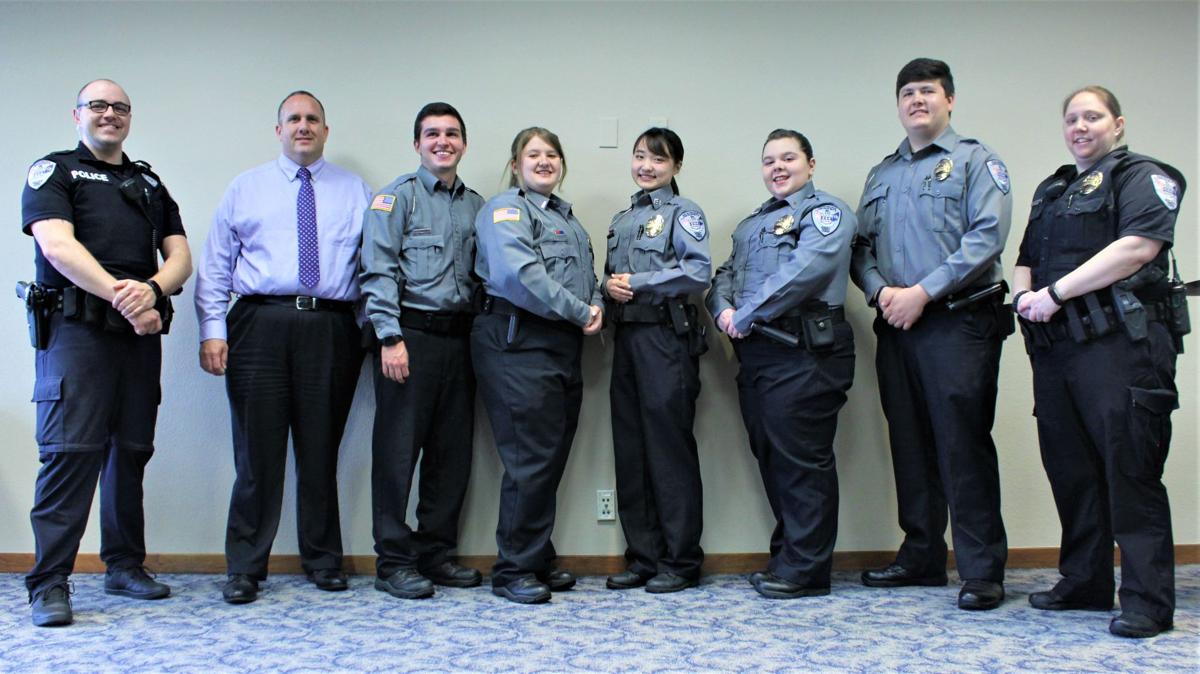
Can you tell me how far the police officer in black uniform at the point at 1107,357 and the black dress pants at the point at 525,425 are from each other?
4.80 feet

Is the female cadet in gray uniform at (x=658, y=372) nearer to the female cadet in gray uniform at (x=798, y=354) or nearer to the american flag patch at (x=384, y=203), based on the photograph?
the female cadet in gray uniform at (x=798, y=354)

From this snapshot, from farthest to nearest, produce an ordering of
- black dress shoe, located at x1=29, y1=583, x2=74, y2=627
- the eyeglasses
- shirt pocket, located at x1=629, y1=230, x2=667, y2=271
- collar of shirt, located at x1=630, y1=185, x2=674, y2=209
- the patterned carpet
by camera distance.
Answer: collar of shirt, located at x1=630, y1=185, x2=674, y2=209, shirt pocket, located at x1=629, y1=230, x2=667, y2=271, the eyeglasses, black dress shoe, located at x1=29, y1=583, x2=74, y2=627, the patterned carpet

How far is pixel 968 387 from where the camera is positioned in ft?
8.72

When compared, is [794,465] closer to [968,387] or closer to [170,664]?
[968,387]

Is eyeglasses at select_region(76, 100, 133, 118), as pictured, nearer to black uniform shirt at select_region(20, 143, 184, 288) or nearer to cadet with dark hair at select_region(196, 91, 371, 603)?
black uniform shirt at select_region(20, 143, 184, 288)

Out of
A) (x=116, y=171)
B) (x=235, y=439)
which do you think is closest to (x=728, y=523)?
(x=235, y=439)

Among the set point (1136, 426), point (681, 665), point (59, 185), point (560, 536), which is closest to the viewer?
point (681, 665)

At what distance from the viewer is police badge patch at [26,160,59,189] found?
2645mm

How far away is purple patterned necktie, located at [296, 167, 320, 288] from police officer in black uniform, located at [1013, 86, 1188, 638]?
2230 millimetres

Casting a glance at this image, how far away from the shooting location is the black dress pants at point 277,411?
9.36ft

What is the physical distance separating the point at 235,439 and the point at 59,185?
0.95 meters

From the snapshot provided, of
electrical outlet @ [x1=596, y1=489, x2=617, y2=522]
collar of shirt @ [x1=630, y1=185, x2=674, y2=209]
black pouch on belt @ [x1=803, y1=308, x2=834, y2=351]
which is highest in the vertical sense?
collar of shirt @ [x1=630, y1=185, x2=674, y2=209]

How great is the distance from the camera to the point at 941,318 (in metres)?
2.70

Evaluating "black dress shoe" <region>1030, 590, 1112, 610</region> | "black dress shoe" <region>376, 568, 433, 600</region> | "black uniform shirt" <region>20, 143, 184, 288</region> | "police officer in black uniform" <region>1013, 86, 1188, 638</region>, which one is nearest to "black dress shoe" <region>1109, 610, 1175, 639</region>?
"police officer in black uniform" <region>1013, 86, 1188, 638</region>
